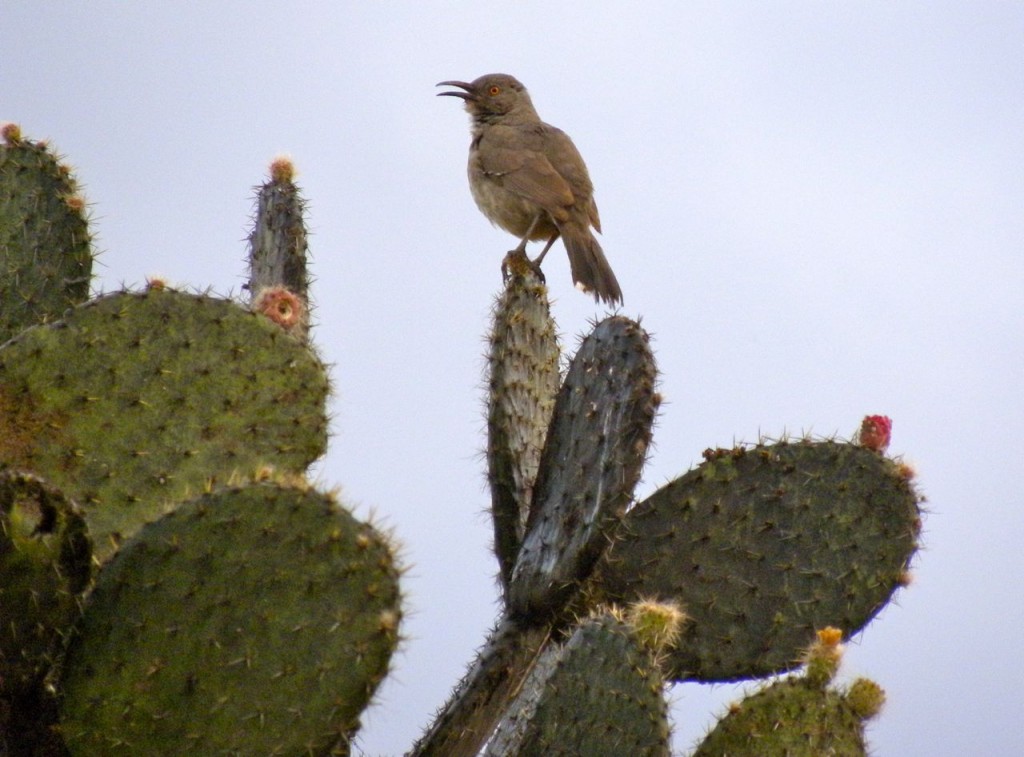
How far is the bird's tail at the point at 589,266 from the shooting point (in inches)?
230

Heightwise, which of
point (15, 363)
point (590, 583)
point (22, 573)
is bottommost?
point (22, 573)

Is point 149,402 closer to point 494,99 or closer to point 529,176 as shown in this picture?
point 529,176

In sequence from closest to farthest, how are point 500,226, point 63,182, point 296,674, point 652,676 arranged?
point 296,674 < point 652,676 < point 63,182 < point 500,226

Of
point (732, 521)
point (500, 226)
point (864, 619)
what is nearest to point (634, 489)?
point (732, 521)

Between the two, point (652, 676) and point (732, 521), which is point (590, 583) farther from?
point (652, 676)

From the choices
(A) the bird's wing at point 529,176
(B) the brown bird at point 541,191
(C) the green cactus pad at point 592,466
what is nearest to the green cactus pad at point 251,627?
(C) the green cactus pad at point 592,466

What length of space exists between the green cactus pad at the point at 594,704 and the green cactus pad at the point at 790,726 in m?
0.24

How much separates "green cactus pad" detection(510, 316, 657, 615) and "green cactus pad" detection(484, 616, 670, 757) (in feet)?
1.67

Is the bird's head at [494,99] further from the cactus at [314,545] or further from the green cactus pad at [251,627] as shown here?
the green cactus pad at [251,627]

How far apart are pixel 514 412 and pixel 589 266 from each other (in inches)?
92.2

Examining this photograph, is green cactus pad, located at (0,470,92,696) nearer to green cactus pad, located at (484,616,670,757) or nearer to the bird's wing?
green cactus pad, located at (484,616,670,757)

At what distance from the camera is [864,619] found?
336 cm

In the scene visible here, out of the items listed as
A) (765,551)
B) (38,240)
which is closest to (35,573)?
(38,240)

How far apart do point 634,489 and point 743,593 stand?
1.09 ft
